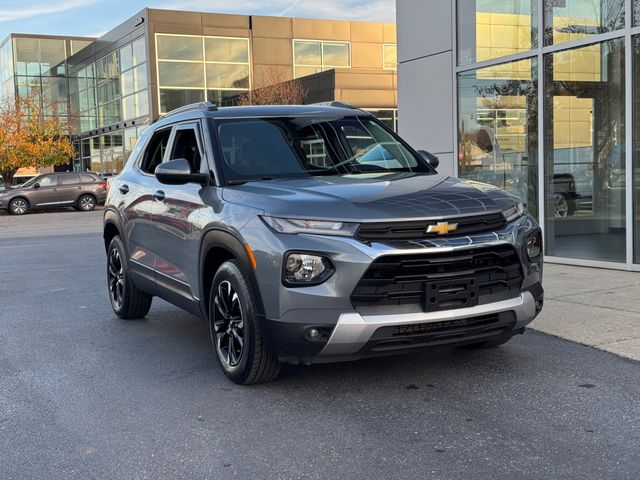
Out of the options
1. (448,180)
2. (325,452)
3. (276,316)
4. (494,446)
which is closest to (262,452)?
(325,452)

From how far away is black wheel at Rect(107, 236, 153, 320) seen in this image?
7.05 metres

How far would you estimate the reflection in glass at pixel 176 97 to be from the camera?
38.2m

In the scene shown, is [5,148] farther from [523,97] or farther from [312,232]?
[312,232]

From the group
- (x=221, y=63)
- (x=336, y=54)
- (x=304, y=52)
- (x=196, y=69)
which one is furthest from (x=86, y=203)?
(x=336, y=54)

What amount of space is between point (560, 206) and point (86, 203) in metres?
23.3

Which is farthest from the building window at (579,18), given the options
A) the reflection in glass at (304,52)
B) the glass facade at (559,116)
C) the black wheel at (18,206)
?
the reflection in glass at (304,52)

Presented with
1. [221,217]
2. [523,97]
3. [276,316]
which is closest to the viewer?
[276,316]

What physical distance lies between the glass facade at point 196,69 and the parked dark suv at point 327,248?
33330 mm

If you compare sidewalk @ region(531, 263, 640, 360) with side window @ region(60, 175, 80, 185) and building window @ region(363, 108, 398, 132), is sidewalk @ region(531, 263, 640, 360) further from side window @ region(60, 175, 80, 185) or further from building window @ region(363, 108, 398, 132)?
building window @ region(363, 108, 398, 132)

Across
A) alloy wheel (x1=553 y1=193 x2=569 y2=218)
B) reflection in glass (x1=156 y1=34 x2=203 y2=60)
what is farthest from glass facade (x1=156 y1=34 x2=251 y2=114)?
alloy wheel (x1=553 y1=193 x2=569 y2=218)

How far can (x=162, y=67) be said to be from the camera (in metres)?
37.9

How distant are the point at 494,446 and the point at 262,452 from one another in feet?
3.94

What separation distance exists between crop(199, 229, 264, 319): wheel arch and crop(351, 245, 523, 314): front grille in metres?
0.69

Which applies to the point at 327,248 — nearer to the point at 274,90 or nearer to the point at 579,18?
the point at 579,18
